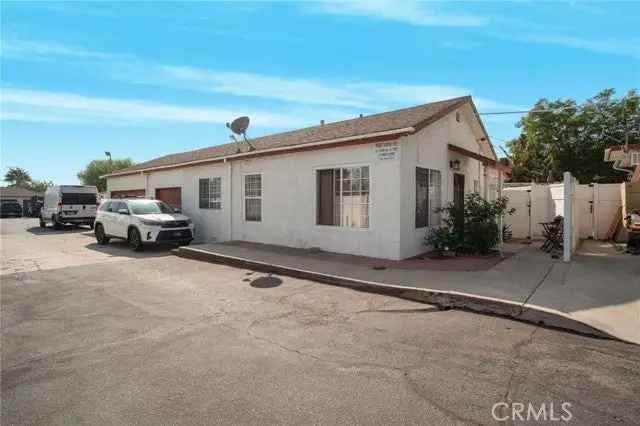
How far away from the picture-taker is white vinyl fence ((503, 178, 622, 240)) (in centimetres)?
1423

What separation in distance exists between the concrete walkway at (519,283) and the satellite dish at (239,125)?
487cm

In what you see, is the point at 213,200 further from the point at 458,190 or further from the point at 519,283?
the point at 519,283

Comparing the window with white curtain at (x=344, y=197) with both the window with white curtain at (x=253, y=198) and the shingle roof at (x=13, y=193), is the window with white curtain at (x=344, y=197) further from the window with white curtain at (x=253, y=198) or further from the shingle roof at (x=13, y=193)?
the shingle roof at (x=13, y=193)

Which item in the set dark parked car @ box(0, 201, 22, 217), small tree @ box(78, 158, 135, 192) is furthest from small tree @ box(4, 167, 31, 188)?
dark parked car @ box(0, 201, 22, 217)

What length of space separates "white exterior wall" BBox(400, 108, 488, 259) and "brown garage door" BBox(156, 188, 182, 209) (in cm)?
1084

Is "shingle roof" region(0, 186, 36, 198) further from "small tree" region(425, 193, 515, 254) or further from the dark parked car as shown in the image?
"small tree" region(425, 193, 515, 254)

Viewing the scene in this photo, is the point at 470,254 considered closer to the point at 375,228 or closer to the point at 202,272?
the point at 375,228

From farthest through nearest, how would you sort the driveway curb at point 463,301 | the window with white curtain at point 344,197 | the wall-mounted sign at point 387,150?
the window with white curtain at point 344,197
the wall-mounted sign at point 387,150
the driveway curb at point 463,301

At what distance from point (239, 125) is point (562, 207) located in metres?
12.5

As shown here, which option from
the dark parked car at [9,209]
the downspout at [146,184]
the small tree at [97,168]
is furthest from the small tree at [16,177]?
the downspout at [146,184]

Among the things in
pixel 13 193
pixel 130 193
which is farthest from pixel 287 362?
pixel 13 193

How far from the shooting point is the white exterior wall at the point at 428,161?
939 cm

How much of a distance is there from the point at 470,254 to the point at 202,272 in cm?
702

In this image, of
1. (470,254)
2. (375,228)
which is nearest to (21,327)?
(375,228)
